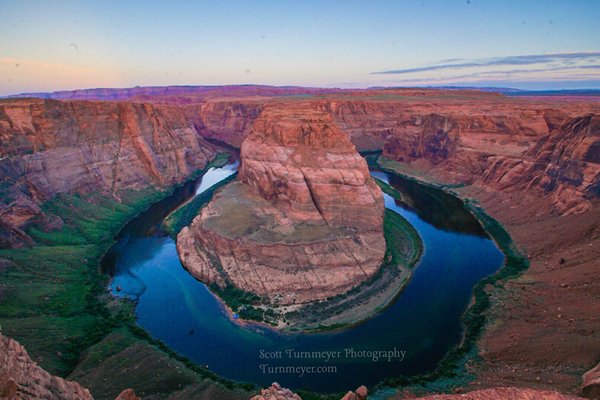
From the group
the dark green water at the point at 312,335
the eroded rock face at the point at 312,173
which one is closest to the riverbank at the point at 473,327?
the dark green water at the point at 312,335

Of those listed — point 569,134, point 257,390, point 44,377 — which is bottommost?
point 257,390

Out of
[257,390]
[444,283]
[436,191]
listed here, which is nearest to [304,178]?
[444,283]

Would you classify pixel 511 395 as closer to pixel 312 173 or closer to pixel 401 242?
pixel 312 173

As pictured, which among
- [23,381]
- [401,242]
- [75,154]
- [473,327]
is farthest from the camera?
[75,154]

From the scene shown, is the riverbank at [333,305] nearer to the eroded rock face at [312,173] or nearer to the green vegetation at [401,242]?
the green vegetation at [401,242]

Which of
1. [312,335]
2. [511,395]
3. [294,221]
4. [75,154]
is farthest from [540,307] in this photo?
[75,154]

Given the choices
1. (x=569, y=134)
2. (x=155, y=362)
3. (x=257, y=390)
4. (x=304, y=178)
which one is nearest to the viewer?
(x=257, y=390)

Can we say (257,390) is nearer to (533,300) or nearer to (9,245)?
(533,300)
